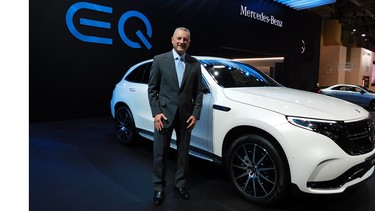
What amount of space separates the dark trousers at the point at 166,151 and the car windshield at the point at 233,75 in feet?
2.49

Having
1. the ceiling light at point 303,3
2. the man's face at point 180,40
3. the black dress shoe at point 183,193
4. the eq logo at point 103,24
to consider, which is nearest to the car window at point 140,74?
the man's face at point 180,40

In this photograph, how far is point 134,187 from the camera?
296 cm

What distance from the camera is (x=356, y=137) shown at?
2396 millimetres

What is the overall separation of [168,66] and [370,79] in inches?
1078

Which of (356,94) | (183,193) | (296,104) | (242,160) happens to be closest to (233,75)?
(296,104)

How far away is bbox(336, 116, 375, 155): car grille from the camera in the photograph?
2.28 metres

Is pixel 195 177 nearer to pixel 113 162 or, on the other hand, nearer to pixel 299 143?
pixel 113 162

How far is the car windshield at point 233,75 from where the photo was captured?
3174 millimetres

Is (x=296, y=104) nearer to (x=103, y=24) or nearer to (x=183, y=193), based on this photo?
(x=183, y=193)

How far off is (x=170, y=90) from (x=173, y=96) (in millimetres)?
61

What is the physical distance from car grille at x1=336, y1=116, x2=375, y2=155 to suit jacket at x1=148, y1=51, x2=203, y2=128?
124 centimetres

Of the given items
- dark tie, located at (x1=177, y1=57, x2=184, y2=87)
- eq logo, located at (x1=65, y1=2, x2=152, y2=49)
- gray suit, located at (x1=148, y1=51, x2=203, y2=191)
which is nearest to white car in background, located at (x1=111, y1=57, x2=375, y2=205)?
gray suit, located at (x1=148, y1=51, x2=203, y2=191)

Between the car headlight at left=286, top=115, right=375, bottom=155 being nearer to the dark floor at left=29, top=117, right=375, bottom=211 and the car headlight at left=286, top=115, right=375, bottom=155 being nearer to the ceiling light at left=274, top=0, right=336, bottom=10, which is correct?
the dark floor at left=29, top=117, right=375, bottom=211
